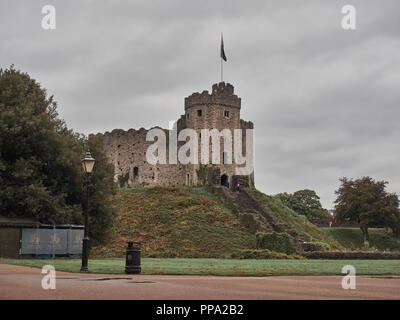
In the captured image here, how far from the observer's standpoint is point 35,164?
2975cm

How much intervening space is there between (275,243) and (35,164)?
1822cm

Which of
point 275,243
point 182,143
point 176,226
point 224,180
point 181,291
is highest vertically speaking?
point 182,143

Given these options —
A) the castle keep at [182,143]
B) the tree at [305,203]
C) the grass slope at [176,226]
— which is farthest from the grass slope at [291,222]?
the tree at [305,203]

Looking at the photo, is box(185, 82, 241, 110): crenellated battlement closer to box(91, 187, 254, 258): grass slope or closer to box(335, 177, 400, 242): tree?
box(91, 187, 254, 258): grass slope

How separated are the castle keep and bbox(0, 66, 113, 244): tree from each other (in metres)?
29.8

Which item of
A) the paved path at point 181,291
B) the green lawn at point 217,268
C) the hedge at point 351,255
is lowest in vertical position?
the hedge at point 351,255

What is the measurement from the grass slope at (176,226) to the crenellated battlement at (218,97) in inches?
493

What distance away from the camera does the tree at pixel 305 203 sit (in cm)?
9306

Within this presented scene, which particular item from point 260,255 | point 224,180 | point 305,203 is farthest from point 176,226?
point 305,203

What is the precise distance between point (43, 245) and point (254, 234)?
20359mm

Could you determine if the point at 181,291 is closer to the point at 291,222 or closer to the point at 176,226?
the point at 176,226

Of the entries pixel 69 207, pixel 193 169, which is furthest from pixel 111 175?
pixel 193 169

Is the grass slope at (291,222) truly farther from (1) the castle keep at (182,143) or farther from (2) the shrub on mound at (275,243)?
(2) the shrub on mound at (275,243)

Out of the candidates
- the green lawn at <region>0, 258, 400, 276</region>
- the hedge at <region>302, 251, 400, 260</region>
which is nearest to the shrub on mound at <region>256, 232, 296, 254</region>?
the hedge at <region>302, 251, 400, 260</region>
